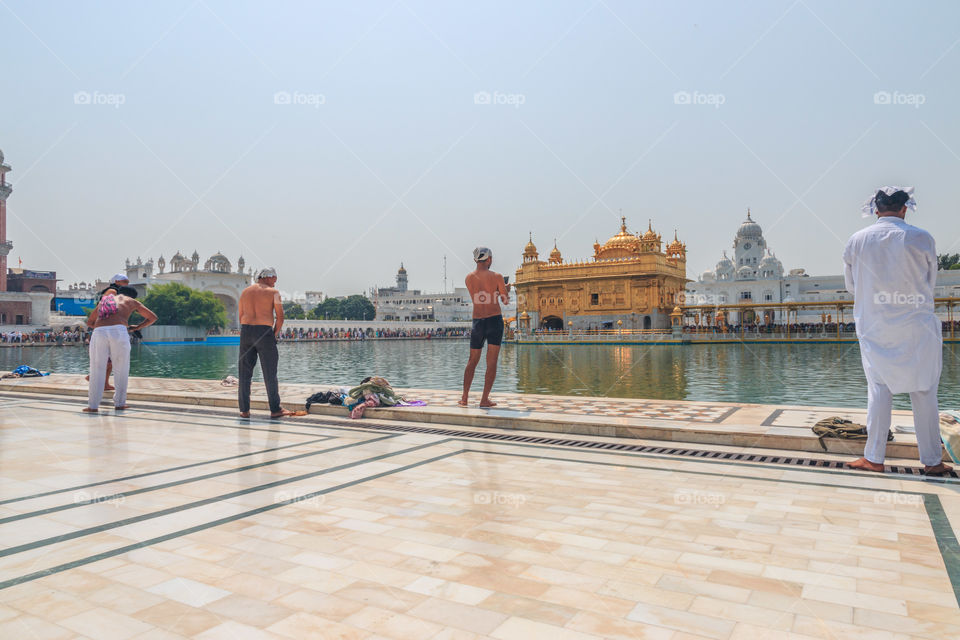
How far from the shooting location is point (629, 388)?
12.1 m

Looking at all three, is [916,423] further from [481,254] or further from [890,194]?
[481,254]

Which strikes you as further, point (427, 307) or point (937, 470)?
point (427, 307)

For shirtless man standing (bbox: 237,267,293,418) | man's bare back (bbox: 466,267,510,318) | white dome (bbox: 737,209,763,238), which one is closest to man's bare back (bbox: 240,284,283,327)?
shirtless man standing (bbox: 237,267,293,418)

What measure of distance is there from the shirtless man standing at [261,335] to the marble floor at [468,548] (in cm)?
230

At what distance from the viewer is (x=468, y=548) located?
282 centimetres

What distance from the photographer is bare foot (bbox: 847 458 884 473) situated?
4277mm

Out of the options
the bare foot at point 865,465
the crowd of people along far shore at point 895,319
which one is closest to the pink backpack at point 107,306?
the crowd of people along far shore at point 895,319

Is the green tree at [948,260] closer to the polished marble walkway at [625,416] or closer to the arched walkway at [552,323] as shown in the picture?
the arched walkway at [552,323]

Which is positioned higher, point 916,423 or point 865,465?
point 916,423

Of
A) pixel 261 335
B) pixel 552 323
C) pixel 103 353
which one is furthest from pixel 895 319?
pixel 552 323

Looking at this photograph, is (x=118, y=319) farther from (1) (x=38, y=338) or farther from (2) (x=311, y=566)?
(1) (x=38, y=338)

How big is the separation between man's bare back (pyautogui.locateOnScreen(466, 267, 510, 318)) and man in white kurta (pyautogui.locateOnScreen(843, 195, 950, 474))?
3.80m

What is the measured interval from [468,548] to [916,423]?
130 inches

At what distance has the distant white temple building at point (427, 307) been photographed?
94.6 m
